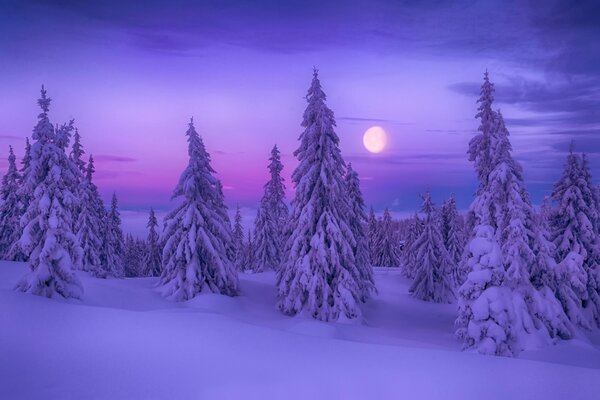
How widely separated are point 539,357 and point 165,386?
2093cm

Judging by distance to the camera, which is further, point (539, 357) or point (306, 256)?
point (306, 256)

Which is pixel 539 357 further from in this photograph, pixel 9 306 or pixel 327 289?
pixel 9 306

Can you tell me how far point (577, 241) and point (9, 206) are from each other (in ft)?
166

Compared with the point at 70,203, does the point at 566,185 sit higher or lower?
higher

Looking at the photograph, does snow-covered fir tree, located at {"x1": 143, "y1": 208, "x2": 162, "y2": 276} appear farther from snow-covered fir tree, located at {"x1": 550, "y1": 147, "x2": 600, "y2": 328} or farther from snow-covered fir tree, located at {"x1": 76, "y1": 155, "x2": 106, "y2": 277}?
snow-covered fir tree, located at {"x1": 550, "y1": 147, "x2": 600, "y2": 328}

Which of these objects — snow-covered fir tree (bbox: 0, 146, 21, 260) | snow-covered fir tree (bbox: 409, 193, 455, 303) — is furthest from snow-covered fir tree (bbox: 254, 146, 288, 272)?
snow-covered fir tree (bbox: 0, 146, 21, 260)

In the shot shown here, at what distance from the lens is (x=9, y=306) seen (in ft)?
39.2

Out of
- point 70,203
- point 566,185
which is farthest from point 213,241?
point 566,185

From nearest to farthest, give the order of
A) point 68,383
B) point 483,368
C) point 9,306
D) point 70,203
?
1. point 68,383
2. point 483,368
3. point 9,306
4. point 70,203

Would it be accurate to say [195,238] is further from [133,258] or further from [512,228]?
[133,258]

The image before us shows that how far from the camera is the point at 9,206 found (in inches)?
1658

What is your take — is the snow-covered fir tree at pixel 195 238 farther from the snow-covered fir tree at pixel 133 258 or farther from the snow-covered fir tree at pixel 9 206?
the snow-covered fir tree at pixel 133 258

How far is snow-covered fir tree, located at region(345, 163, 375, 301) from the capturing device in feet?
116

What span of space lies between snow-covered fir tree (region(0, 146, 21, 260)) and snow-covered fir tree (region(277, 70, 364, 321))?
98.3 ft
